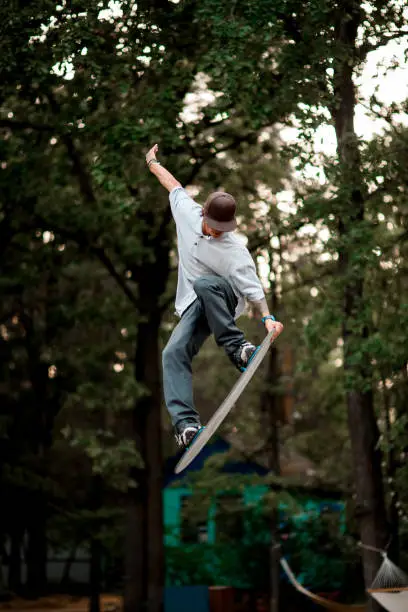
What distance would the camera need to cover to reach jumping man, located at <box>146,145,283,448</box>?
286 inches

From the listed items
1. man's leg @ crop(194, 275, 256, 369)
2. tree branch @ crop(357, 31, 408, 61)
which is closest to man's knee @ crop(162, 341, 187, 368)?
man's leg @ crop(194, 275, 256, 369)

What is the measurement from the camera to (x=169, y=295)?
72.0 ft

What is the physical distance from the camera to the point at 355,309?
14.9m

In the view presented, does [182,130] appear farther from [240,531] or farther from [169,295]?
[240,531]

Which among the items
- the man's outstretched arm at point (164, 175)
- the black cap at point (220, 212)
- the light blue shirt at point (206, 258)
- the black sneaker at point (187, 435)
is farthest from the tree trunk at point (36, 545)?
the black cap at point (220, 212)

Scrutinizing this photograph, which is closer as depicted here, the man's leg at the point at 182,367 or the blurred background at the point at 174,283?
the man's leg at the point at 182,367

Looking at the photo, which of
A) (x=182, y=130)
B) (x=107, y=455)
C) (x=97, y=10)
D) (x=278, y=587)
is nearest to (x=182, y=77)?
(x=182, y=130)

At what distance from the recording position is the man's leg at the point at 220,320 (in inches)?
288

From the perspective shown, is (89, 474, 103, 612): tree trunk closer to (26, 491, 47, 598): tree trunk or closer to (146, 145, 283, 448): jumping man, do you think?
(26, 491, 47, 598): tree trunk

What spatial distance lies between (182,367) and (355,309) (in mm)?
7868

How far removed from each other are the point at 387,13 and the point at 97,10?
4017 mm

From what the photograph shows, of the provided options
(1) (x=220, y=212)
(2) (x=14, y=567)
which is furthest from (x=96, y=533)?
(1) (x=220, y=212)

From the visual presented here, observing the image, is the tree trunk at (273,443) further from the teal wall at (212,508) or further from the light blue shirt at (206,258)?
the light blue shirt at (206,258)

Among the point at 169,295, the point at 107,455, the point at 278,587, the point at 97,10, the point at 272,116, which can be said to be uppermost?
the point at 97,10
